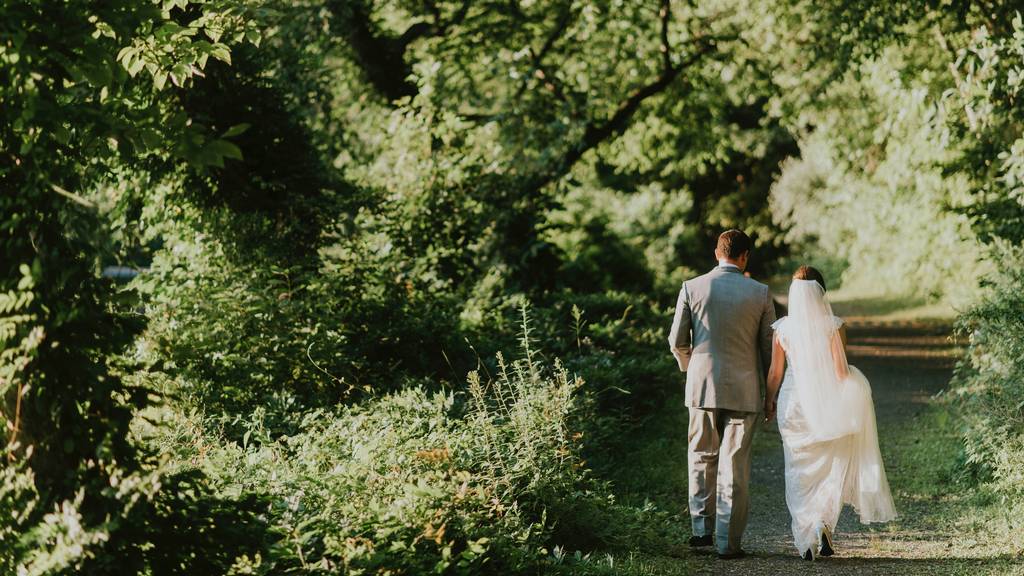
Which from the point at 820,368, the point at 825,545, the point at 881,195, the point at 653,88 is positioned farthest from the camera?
the point at 881,195

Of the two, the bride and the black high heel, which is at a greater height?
the bride

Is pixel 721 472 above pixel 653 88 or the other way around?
the other way around

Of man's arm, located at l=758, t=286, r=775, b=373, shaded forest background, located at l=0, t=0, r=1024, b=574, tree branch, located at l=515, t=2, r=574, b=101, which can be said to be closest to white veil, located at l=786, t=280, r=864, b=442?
man's arm, located at l=758, t=286, r=775, b=373

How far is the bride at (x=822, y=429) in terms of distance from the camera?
261 inches

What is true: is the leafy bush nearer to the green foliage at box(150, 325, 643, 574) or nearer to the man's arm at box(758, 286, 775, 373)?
the man's arm at box(758, 286, 775, 373)

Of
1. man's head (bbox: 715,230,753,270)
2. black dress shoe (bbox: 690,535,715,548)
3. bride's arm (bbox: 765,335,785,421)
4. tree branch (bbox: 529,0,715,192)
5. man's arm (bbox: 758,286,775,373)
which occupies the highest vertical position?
tree branch (bbox: 529,0,715,192)

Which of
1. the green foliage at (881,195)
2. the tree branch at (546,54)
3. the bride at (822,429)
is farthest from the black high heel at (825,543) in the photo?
the tree branch at (546,54)

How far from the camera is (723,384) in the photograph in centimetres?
670

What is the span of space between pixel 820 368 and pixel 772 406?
420mm

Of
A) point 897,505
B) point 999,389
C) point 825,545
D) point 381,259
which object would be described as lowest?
point 825,545

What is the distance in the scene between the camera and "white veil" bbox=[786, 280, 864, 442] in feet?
21.9

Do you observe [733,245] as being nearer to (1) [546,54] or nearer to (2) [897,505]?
(2) [897,505]

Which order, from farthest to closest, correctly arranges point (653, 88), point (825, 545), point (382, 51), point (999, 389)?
point (653, 88) → point (382, 51) → point (999, 389) → point (825, 545)

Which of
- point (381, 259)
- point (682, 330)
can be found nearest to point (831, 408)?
point (682, 330)
